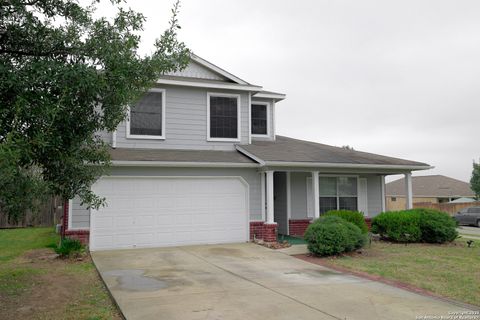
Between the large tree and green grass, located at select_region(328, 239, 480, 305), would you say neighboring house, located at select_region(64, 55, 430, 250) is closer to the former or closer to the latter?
green grass, located at select_region(328, 239, 480, 305)

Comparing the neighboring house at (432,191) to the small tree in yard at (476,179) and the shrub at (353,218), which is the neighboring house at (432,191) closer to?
the small tree in yard at (476,179)

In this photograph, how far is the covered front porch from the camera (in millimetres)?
16047

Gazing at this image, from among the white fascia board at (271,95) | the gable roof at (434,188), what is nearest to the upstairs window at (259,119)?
the white fascia board at (271,95)

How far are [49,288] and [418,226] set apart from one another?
1161 centimetres

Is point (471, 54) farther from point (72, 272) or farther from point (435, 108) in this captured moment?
point (72, 272)

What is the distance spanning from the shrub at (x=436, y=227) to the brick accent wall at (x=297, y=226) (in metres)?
4.19

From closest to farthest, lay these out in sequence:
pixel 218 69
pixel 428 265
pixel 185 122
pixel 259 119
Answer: pixel 428 265 < pixel 185 122 < pixel 218 69 < pixel 259 119

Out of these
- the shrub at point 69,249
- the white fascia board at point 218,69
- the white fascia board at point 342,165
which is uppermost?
the white fascia board at point 218,69

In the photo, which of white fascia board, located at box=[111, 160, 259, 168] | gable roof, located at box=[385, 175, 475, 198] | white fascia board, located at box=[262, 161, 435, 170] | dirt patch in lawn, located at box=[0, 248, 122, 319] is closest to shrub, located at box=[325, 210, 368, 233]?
white fascia board, located at box=[262, 161, 435, 170]

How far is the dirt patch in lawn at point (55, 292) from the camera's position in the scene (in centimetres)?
635

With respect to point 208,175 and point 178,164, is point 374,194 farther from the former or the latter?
point 178,164

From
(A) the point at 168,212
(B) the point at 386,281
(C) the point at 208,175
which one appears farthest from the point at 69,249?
(B) the point at 386,281

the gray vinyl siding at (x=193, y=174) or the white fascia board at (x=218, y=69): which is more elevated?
the white fascia board at (x=218, y=69)

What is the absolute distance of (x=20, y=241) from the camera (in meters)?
15.5
